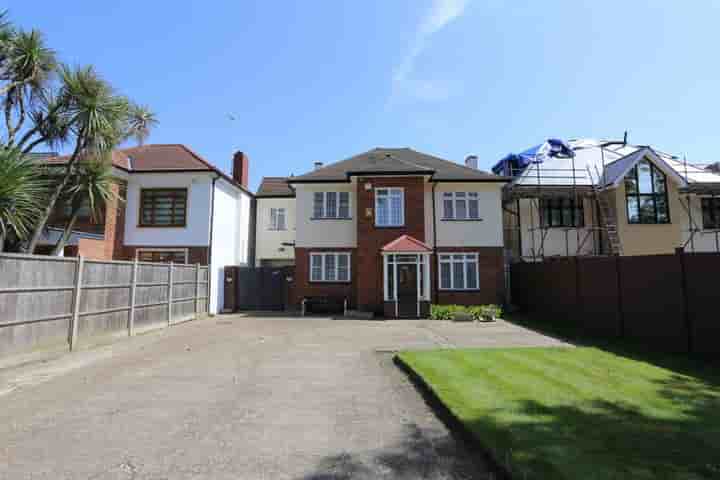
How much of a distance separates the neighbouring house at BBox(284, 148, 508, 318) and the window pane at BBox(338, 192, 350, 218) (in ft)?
0.16

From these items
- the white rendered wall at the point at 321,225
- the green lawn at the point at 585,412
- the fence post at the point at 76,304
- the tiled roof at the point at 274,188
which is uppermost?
the tiled roof at the point at 274,188

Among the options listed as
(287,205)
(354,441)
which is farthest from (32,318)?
(287,205)

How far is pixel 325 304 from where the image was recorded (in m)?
18.2

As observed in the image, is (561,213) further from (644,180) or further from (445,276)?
(445,276)

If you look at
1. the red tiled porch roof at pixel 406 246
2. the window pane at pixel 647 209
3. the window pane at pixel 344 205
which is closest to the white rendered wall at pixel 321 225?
the window pane at pixel 344 205

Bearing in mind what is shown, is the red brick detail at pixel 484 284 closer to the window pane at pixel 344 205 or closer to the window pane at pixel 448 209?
the window pane at pixel 448 209

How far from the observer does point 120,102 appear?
1116 cm

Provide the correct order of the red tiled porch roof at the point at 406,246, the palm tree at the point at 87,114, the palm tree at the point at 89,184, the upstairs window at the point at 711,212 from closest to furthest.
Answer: the palm tree at the point at 87,114
the palm tree at the point at 89,184
the red tiled porch roof at the point at 406,246
the upstairs window at the point at 711,212

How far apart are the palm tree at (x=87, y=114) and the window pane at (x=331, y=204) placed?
31.1ft

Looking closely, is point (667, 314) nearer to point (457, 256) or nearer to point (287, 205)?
point (457, 256)

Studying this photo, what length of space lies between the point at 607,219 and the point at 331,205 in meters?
13.9

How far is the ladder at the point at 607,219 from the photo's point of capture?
1903cm

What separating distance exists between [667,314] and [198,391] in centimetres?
957

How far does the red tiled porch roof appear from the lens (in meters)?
16.8
